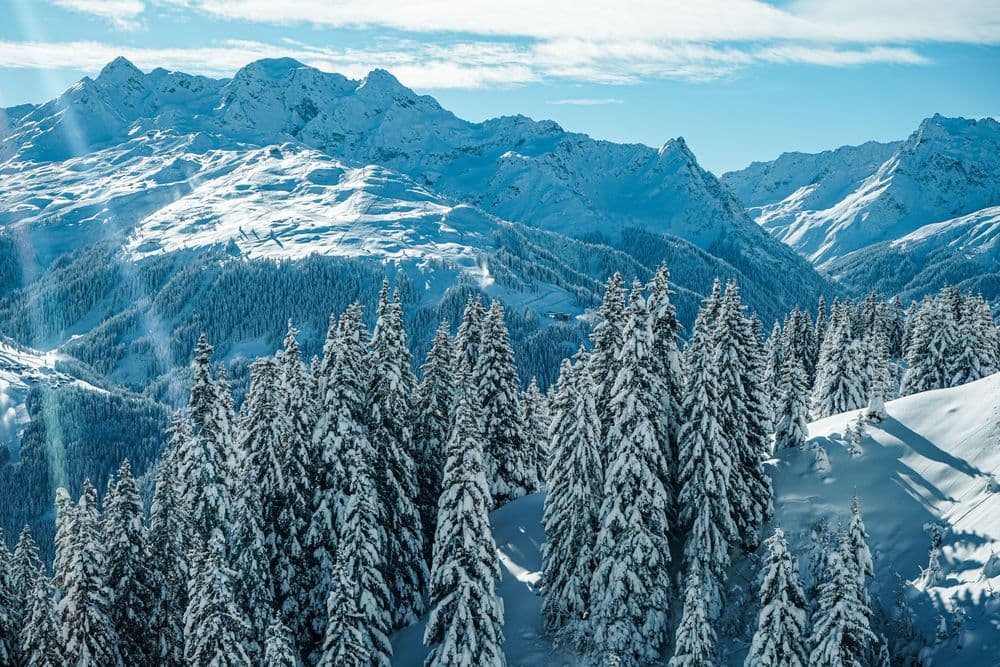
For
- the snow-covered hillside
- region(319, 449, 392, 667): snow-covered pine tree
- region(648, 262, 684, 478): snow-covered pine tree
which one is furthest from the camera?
region(648, 262, 684, 478): snow-covered pine tree

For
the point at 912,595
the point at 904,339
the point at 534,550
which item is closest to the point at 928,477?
the point at 912,595

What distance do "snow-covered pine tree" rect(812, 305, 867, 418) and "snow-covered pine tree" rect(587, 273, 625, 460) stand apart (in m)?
28.0

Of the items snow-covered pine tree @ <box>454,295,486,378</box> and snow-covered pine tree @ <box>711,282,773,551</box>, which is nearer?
snow-covered pine tree @ <box>711,282,773,551</box>

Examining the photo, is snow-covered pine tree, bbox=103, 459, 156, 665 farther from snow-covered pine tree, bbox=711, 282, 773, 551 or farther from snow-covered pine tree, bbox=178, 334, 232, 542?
snow-covered pine tree, bbox=711, 282, 773, 551

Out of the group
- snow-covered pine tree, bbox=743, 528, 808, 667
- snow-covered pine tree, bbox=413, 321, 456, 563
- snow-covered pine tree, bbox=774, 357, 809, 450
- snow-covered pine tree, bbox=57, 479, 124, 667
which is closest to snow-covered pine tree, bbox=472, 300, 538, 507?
snow-covered pine tree, bbox=413, 321, 456, 563

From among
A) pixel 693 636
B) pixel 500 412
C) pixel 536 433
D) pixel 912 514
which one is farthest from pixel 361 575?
pixel 912 514

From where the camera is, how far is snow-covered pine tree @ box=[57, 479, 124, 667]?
31.7 m

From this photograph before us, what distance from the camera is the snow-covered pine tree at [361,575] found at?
3073 cm

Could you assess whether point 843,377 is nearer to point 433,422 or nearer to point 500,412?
point 500,412

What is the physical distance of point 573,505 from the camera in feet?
116

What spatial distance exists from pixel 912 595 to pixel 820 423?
16.1 m

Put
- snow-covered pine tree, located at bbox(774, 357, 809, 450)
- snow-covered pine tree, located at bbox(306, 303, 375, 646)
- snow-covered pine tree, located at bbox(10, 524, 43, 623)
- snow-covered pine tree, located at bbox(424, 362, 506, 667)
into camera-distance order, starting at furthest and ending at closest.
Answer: snow-covered pine tree, located at bbox(774, 357, 809, 450) → snow-covered pine tree, located at bbox(306, 303, 375, 646) → snow-covered pine tree, located at bbox(10, 524, 43, 623) → snow-covered pine tree, located at bbox(424, 362, 506, 667)

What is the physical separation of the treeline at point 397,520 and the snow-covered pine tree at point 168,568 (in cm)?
10

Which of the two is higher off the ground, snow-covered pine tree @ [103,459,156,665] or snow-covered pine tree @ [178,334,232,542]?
snow-covered pine tree @ [178,334,232,542]
